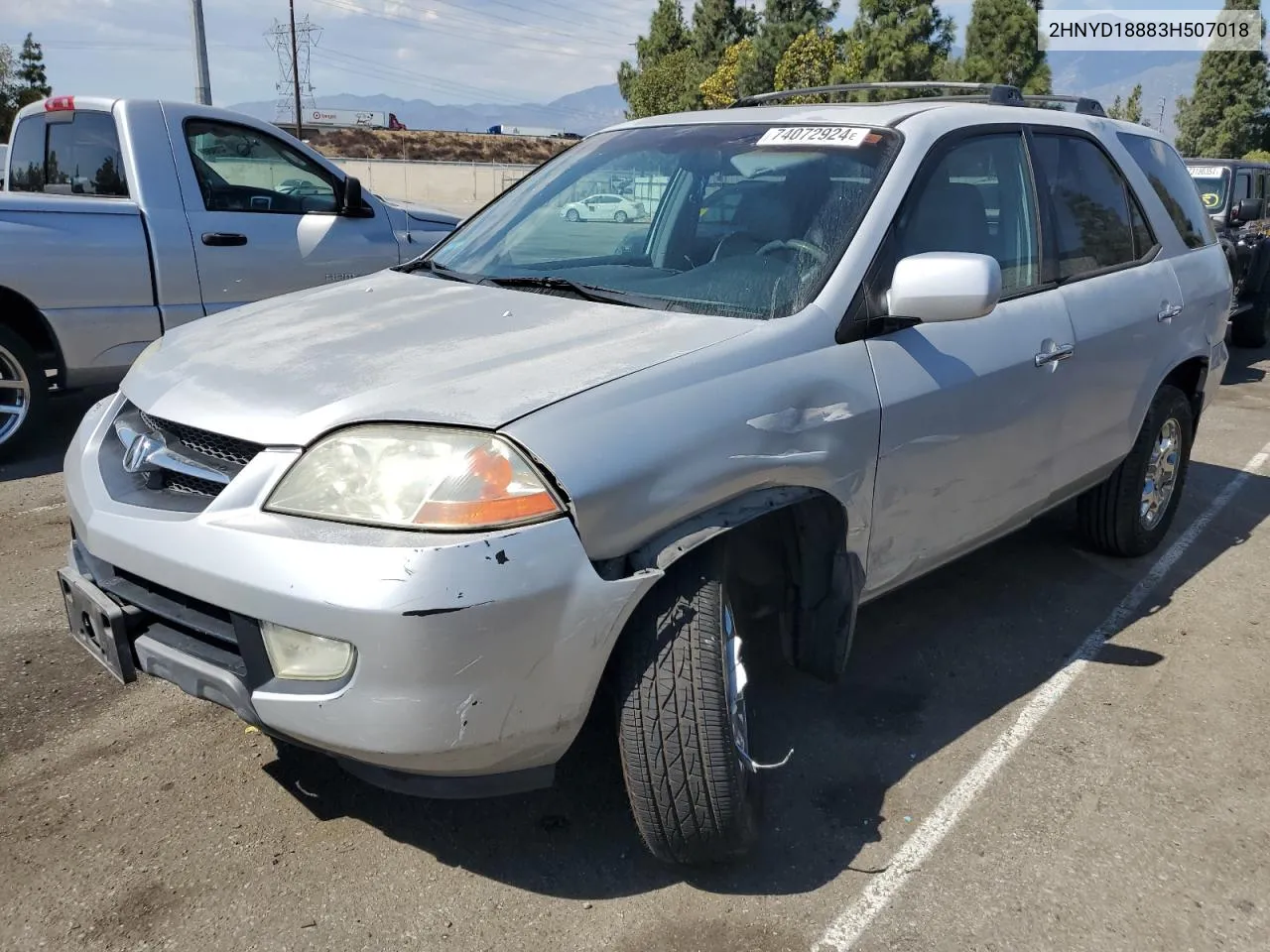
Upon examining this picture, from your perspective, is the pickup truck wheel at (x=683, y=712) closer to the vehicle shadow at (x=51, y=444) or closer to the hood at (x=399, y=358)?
the hood at (x=399, y=358)

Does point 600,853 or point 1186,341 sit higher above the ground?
point 1186,341

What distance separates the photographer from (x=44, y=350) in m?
5.71

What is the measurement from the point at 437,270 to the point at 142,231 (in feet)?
10.2

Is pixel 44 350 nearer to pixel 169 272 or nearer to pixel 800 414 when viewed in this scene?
pixel 169 272

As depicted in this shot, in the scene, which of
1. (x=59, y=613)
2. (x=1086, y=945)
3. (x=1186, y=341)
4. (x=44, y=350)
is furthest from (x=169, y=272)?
(x=1086, y=945)

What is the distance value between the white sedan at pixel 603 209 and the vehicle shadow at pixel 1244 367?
707cm

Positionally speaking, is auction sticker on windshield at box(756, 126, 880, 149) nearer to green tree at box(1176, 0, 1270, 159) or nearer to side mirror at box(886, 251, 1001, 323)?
side mirror at box(886, 251, 1001, 323)

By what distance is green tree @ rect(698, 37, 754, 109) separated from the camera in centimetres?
4581

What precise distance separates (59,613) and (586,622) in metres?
2.64

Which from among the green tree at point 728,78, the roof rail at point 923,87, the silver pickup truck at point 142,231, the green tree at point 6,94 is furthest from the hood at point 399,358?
the green tree at point 728,78

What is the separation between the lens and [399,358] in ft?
8.10

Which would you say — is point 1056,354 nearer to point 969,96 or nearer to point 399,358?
point 969,96

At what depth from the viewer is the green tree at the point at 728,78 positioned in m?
45.8

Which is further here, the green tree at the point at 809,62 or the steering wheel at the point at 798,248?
the green tree at the point at 809,62
